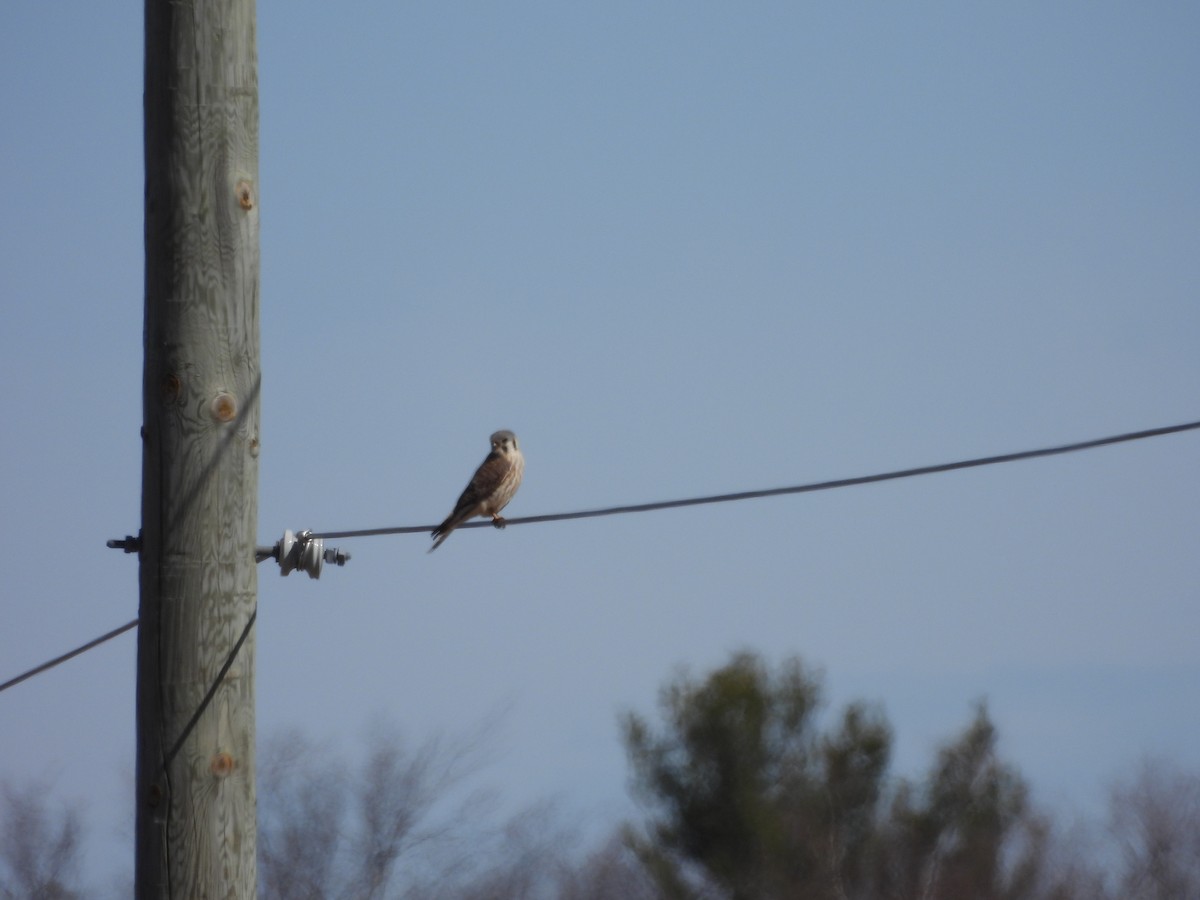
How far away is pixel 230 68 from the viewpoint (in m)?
4.96

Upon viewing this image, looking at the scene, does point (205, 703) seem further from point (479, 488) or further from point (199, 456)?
point (479, 488)

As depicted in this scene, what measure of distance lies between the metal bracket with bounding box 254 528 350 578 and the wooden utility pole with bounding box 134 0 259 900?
0.54 m

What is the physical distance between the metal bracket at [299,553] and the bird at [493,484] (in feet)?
12.2

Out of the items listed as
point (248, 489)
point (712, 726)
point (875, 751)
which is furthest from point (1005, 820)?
point (248, 489)

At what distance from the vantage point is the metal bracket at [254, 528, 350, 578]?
17.8 ft

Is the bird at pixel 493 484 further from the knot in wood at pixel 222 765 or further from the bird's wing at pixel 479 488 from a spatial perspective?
the knot in wood at pixel 222 765

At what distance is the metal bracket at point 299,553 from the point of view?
5.43m

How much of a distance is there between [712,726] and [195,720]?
35268 millimetres

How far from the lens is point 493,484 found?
974 cm

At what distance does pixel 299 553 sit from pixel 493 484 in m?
4.23

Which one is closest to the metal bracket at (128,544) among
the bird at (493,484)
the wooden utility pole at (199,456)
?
the wooden utility pole at (199,456)

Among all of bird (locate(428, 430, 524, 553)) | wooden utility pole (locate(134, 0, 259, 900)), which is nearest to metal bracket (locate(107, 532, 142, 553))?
wooden utility pole (locate(134, 0, 259, 900))

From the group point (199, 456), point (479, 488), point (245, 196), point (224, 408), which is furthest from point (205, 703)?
point (479, 488)

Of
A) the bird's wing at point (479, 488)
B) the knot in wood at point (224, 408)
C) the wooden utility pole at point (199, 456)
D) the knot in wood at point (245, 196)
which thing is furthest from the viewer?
the bird's wing at point (479, 488)
